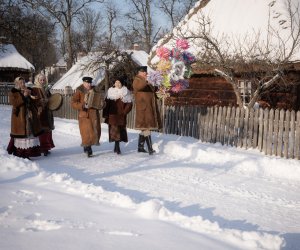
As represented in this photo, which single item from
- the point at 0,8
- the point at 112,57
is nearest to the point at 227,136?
the point at 112,57

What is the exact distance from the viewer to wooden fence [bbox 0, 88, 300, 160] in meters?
8.30

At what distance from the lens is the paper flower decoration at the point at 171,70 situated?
30.2 feet

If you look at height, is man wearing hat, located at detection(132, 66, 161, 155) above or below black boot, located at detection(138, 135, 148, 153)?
above

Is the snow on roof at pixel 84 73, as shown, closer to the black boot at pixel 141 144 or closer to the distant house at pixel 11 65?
the distant house at pixel 11 65

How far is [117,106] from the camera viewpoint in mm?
8930

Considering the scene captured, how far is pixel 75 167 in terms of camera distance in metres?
7.33

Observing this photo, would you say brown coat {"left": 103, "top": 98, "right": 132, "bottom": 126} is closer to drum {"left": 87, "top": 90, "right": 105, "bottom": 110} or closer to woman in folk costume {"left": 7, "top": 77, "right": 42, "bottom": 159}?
drum {"left": 87, "top": 90, "right": 105, "bottom": 110}

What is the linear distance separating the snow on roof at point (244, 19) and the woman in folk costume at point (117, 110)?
3.86m

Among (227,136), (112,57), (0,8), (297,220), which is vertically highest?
(0,8)

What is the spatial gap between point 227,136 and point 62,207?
618 cm

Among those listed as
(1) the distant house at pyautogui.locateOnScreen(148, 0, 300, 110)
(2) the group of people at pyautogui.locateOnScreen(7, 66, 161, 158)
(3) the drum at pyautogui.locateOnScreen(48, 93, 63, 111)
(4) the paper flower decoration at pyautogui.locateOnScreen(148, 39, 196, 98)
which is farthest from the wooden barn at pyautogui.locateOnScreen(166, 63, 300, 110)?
(3) the drum at pyautogui.locateOnScreen(48, 93, 63, 111)

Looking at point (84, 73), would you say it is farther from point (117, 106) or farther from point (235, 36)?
point (117, 106)

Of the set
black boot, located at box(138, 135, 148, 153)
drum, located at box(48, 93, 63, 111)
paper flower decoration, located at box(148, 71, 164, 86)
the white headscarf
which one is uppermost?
paper flower decoration, located at box(148, 71, 164, 86)

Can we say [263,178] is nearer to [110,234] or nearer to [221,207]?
[221,207]
